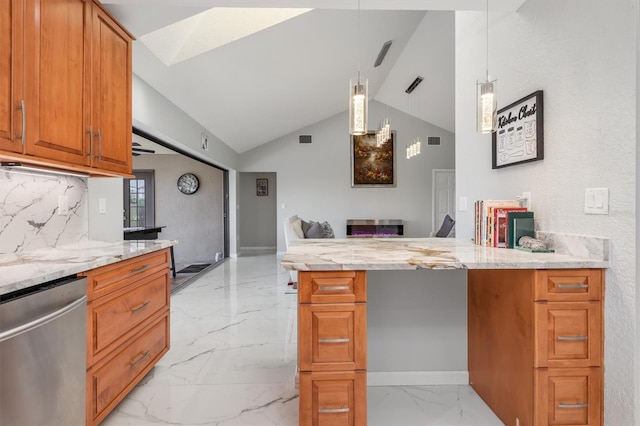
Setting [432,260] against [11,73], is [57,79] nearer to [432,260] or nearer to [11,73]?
[11,73]

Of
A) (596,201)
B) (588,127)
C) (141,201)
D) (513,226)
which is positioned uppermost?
(588,127)

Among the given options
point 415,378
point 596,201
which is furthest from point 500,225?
point 415,378

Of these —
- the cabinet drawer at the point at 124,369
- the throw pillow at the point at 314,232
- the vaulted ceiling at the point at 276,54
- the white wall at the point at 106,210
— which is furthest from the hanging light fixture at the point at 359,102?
the throw pillow at the point at 314,232

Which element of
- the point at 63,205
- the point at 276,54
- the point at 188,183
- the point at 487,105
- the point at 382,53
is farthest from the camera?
the point at 188,183

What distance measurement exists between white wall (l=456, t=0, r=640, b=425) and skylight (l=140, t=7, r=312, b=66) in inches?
84.3

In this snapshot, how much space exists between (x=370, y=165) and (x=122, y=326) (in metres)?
6.62

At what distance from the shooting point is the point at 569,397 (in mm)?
1490

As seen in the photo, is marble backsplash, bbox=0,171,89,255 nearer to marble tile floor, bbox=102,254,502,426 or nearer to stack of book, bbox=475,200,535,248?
marble tile floor, bbox=102,254,502,426

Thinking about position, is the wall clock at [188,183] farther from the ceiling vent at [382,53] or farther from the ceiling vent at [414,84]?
the ceiling vent at [414,84]

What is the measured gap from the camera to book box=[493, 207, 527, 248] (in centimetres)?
195

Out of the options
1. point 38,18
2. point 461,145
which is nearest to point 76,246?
point 38,18

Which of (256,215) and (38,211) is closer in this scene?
(38,211)

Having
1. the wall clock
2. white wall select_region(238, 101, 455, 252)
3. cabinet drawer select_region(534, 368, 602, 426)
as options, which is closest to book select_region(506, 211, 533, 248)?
cabinet drawer select_region(534, 368, 602, 426)

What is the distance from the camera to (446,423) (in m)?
1.76
